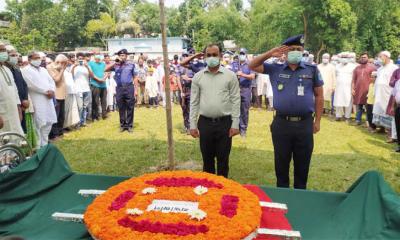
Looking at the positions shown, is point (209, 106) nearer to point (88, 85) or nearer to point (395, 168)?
point (395, 168)

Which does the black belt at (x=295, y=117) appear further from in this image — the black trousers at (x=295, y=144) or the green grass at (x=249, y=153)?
the green grass at (x=249, y=153)

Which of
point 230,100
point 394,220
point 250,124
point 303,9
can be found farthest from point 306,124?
point 303,9

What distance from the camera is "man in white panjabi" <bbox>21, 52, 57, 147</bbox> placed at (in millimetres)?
6645

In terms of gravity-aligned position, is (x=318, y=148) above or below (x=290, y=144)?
below

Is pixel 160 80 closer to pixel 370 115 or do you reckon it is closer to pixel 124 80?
pixel 124 80

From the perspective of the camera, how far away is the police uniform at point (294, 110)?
391 centimetres

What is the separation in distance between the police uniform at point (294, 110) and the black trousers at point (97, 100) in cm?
733

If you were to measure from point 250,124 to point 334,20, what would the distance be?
1902 centimetres

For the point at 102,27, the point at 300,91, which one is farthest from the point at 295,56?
the point at 102,27

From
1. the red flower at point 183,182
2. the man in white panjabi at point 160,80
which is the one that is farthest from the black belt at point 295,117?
the man in white panjabi at point 160,80

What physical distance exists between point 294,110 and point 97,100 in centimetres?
777

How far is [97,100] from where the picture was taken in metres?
10.6

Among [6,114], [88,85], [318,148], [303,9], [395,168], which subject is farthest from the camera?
[303,9]

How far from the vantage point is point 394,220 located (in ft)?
9.61
